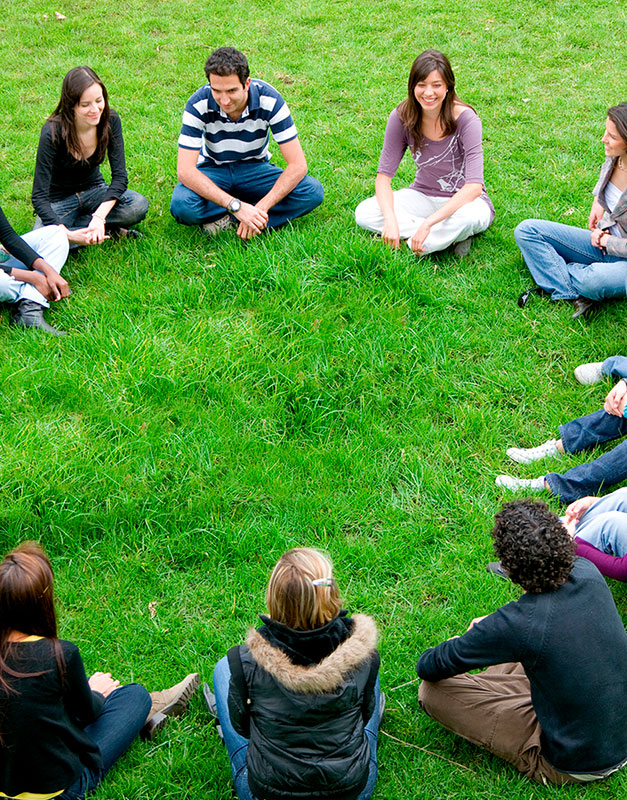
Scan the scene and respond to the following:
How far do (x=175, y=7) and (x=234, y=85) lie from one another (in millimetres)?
5839

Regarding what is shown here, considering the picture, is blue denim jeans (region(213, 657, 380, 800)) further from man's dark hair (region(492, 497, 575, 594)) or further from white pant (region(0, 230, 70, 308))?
white pant (region(0, 230, 70, 308))

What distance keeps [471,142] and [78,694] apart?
4718mm

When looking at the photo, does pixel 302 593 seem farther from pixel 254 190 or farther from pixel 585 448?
pixel 254 190

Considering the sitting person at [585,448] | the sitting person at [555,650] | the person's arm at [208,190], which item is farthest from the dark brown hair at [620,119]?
the sitting person at [555,650]

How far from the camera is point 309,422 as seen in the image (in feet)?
15.9

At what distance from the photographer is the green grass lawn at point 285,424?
3.77m

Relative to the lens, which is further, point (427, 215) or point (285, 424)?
point (427, 215)

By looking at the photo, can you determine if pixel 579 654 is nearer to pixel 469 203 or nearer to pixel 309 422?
pixel 309 422

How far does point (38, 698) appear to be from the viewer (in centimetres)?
276

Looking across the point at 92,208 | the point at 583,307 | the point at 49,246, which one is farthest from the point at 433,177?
the point at 49,246

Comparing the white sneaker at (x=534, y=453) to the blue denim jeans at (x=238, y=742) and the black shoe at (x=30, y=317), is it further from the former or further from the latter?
the black shoe at (x=30, y=317)

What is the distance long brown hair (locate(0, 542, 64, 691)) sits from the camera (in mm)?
2736

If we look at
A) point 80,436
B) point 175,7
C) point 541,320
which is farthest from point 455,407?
point 175,7

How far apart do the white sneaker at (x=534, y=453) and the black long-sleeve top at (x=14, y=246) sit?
361 cm
